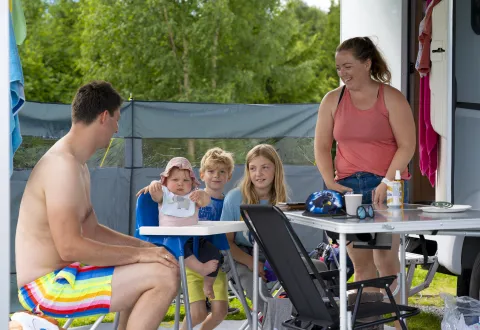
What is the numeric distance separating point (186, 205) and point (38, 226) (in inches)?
33.0

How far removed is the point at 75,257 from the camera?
3125 mm

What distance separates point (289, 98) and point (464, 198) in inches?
679

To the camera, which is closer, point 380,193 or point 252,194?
point 380,193

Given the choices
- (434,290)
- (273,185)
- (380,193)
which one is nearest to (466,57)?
(380,193)

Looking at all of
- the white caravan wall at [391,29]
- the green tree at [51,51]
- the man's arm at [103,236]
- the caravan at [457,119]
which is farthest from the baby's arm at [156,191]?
the green tree at [51,51]

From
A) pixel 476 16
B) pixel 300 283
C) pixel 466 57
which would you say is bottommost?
pixel 300 283

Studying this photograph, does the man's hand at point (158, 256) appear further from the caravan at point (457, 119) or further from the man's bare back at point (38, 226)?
the caravan at point (457, 119)

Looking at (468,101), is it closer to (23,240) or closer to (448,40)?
(448,40)

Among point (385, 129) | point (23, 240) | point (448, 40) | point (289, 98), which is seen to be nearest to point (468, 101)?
point (448, 40)

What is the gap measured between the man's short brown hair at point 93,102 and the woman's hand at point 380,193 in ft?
4.03

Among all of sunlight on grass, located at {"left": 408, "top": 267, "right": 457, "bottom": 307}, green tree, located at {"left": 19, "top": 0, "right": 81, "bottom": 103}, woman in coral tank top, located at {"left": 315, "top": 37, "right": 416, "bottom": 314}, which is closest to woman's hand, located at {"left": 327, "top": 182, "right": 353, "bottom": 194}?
woman in coral tank top, located at {"left": 315, "top": 37, "right": 416, "bottom": 314}

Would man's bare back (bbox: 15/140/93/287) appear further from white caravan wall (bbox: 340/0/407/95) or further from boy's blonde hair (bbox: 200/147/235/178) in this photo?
white caravan wall (bbox: 340/0/407/95)

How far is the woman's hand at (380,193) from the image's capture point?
3.80m

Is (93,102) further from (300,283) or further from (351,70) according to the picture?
(351,70)
